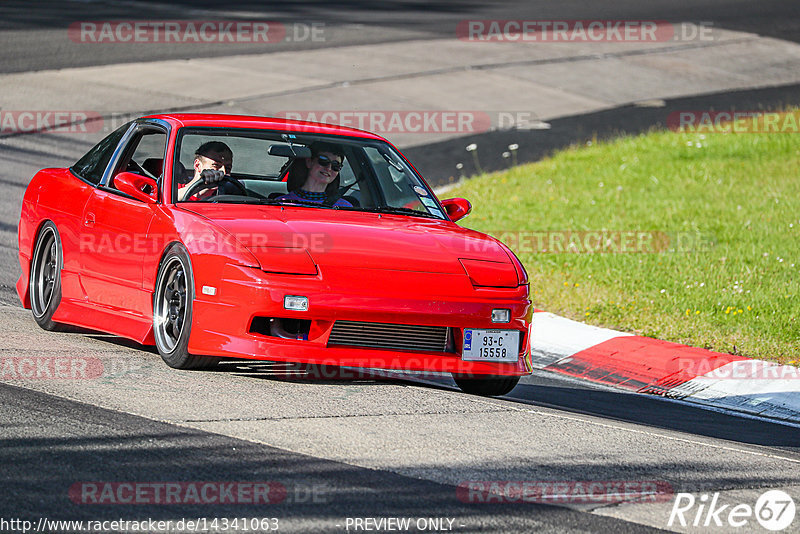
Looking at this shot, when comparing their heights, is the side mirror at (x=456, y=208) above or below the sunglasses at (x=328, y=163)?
below

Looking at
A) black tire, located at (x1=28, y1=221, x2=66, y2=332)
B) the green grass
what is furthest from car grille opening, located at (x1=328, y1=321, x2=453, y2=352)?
the green grass

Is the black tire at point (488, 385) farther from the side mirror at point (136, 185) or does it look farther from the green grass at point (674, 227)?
the green grass at point (674, 227)

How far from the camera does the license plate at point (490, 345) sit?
22.5 ft

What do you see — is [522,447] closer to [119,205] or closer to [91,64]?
[119,205]

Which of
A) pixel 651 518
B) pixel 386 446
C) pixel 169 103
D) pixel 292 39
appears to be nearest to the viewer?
pixel 651 518

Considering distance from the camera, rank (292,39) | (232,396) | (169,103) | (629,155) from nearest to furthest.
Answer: (232,396), (629,155), (169,103), (292,39)

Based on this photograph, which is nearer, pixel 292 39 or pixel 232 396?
pixel 232 396

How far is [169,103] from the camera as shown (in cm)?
1839

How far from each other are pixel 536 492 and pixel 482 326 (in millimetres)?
1916

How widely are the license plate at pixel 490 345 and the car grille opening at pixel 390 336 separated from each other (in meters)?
0.12

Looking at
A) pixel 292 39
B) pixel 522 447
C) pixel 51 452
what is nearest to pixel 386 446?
pixel 522 447

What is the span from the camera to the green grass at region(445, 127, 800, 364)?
33.9 ft

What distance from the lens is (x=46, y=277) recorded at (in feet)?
27.5

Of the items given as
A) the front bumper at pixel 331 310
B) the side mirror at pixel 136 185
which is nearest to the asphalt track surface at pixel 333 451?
the front bumper at pixel 331 310
